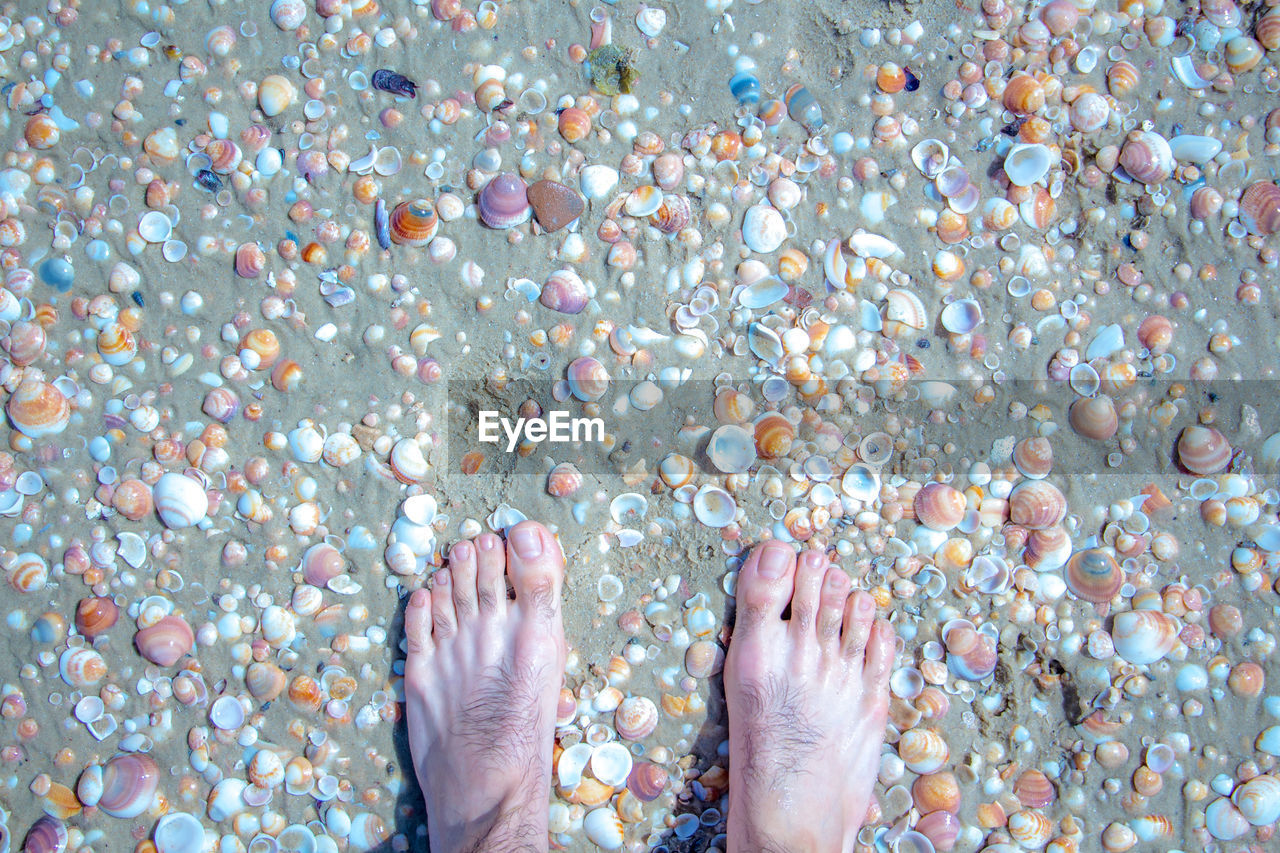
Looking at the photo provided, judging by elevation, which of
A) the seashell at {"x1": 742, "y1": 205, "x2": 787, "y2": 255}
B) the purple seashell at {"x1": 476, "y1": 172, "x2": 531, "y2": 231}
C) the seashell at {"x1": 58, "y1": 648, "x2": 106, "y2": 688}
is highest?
the seashell at {"x1": 742, "y1": 205, "x2": 787, "y2": 255}

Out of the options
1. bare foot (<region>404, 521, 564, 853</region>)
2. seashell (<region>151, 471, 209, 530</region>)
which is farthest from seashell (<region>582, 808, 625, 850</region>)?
seashell (<region>151, 471, 209, 530</region>)

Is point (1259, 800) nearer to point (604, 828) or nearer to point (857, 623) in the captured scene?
point (857, 623)

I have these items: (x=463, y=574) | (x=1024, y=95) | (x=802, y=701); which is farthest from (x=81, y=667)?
(x=1024, y=95)

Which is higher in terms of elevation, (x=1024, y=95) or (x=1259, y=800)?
(x=1024, y=95)

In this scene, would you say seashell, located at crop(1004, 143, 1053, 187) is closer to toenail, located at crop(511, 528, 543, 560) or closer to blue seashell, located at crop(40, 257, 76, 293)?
toenail, located at crop(511, 528, 543, 560)

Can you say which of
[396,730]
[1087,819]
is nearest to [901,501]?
[1087,819]

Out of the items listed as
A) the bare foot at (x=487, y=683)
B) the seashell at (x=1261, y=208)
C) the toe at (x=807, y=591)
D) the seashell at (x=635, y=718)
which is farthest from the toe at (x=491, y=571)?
the seashell at (x=1261, y=208)
